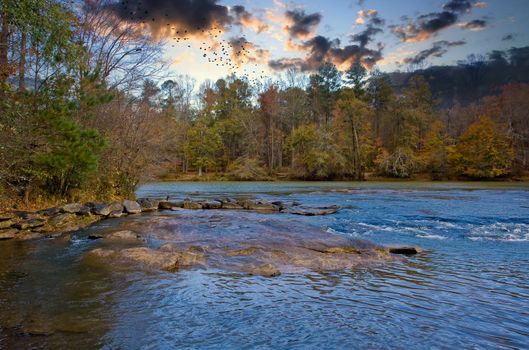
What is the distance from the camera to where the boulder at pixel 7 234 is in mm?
11406

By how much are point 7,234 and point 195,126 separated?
55.7m

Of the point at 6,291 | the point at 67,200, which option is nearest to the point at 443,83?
the point at 67,200

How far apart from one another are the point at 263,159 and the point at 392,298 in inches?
2415

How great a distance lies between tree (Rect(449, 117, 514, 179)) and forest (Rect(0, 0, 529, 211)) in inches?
5.6

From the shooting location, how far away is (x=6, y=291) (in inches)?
249

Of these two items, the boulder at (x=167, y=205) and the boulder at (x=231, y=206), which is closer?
the boulder at (x=167, y=205)

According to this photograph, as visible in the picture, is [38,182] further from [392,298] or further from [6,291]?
[392,298]

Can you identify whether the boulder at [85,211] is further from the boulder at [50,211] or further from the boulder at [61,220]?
the boulder at [50,211]

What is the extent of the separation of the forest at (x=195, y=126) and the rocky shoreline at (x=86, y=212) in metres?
1.37

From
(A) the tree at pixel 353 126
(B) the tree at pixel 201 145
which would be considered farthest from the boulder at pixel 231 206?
(B) the tree at pixel 201 145

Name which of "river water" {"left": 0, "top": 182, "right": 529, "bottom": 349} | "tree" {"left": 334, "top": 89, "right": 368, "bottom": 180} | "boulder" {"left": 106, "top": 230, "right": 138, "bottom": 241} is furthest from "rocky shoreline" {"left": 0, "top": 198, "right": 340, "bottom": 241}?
"tree" {"left": 334, "top": 89, "right": 368, "bottom": 180}

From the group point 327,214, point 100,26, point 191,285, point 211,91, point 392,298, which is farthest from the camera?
point 211,91

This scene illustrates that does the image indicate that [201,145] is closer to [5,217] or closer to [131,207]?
[131,207]

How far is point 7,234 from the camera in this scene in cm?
1156
